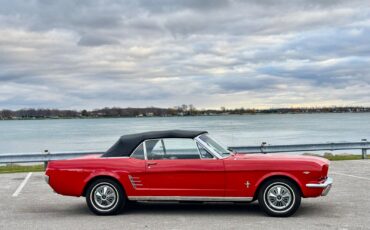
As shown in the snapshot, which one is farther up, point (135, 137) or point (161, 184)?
point (135, 137)

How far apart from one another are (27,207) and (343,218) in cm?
538

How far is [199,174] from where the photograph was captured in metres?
8.22

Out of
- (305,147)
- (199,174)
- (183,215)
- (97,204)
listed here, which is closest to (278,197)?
(199,174)

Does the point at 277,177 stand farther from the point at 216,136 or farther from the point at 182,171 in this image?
the point at 216,136

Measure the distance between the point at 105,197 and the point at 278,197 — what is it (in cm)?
274

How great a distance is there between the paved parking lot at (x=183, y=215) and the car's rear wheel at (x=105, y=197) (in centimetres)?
15

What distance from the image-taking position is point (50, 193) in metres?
11.1

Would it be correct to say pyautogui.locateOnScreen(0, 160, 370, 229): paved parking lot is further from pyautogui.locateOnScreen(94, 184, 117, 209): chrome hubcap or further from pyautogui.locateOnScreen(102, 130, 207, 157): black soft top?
pyautogui.locateOnScreen(102, 130, 207, 157): black soft top

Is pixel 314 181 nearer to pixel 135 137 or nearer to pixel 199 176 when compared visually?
pixel 199 176

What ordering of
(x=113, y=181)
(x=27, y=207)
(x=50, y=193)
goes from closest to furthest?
(x=113, y=181)
(x=27, y=207)
(x=50, y=193)

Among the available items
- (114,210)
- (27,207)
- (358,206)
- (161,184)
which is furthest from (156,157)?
(358,206)

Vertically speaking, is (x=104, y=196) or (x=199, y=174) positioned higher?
(x=199, y=174)

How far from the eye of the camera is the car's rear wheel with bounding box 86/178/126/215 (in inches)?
333

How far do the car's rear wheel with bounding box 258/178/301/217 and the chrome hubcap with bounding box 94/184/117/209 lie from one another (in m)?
2.34
